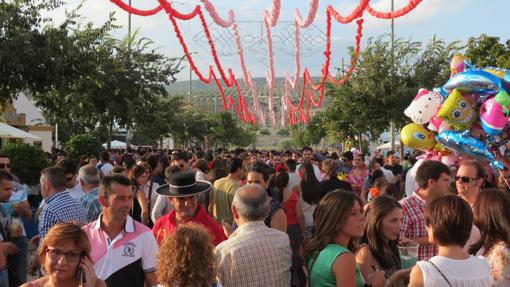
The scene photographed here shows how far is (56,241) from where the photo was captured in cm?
332

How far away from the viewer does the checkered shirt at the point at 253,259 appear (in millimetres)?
4000

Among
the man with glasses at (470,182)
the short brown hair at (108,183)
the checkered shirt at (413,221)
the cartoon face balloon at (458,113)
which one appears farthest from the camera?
the cartoon face balloon at (458,113)

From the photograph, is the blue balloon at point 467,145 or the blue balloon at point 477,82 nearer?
the blue balloon at point 467,145

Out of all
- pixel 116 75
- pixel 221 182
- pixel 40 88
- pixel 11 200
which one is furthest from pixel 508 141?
pixel 116 75

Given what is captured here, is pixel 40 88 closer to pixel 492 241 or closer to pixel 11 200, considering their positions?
pixel 11 200

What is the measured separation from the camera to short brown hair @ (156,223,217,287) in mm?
3246

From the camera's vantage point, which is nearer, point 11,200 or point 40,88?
point 11,200

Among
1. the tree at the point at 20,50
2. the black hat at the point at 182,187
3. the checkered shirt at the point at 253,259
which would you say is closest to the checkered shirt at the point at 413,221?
the checkered shirt at the point at 253,259

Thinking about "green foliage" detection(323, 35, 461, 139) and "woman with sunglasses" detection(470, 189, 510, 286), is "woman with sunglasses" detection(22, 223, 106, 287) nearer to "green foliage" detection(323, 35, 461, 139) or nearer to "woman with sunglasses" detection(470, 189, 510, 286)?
"woman with sunglasses" detection(470, 189, 510, 286)

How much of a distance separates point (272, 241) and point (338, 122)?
2571 centimetres

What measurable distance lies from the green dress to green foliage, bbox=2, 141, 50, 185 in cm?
1131

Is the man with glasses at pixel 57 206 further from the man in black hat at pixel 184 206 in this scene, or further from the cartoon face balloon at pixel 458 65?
the cartoon face balloon at pixel 458 65

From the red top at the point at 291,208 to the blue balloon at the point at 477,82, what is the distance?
4.38 meters

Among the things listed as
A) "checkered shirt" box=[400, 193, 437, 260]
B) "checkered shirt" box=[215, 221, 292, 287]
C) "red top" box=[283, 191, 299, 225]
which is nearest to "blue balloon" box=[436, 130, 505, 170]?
"red top" box=[283, 191, 299, 225]
